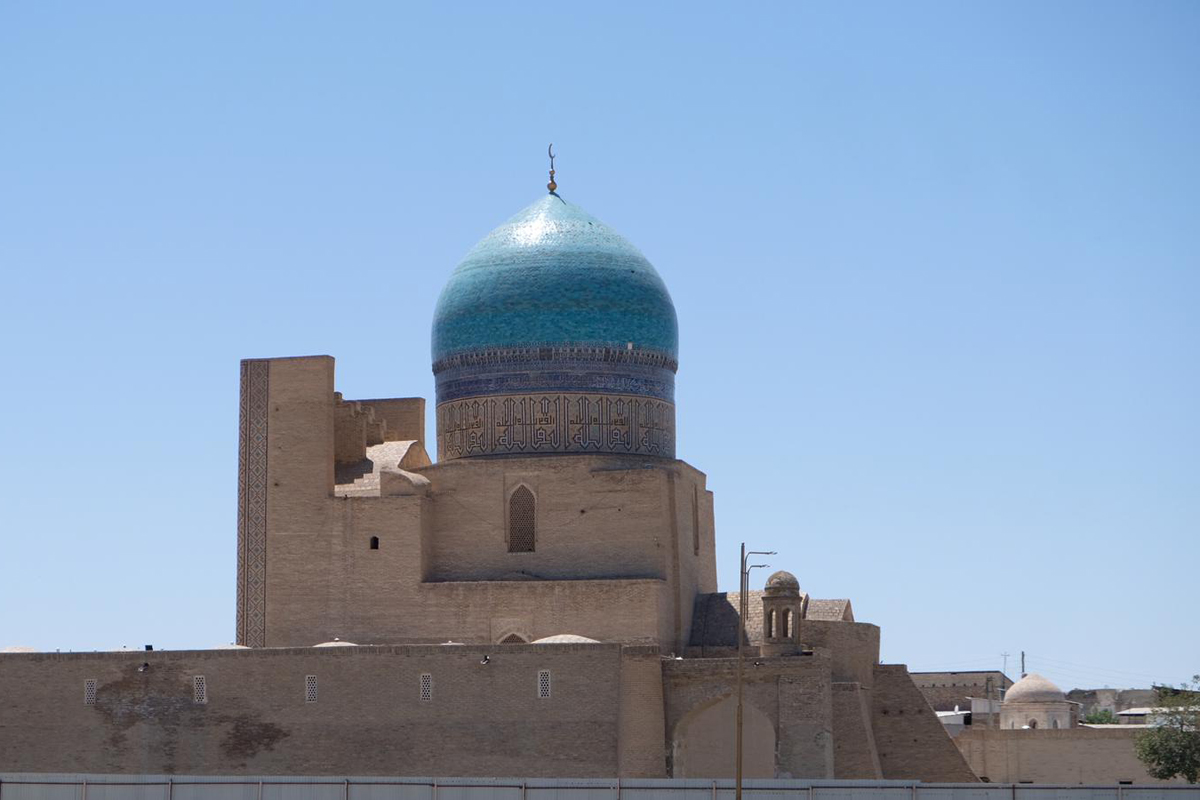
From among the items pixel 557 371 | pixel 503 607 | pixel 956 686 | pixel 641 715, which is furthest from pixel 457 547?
pixel 956 686

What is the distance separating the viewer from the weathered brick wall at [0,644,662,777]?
2653 centimetres

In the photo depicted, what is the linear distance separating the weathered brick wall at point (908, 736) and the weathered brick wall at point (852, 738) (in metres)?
0.79

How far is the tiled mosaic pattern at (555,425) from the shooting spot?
98.1 feet

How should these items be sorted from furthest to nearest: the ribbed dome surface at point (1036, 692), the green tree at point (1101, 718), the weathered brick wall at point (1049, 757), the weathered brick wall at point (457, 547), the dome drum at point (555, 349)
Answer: the green tree at point (1101, 718)
the ribbed dome surface at point (1036, 692)
the weathered brick wall at point (1049, 757)
the dome drum at point (555, 349)
the weathered brick wall at point (457, 547)

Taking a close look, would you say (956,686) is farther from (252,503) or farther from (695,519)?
(252,503)

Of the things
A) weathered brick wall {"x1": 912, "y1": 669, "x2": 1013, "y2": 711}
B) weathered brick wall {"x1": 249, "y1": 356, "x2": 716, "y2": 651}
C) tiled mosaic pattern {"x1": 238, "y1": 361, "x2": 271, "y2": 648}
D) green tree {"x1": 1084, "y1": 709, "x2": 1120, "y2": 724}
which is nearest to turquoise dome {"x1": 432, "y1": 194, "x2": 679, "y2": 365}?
weathered brick wall {"x1": 249, "y1": 356, "x2": 716, "y2": 651}

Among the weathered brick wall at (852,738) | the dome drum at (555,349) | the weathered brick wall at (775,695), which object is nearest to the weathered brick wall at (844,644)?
the weathered brick wall at (852,738)

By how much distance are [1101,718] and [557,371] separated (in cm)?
2072

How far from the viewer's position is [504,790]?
23.0 meters

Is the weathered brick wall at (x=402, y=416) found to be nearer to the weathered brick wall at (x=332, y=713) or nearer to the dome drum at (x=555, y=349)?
the dome drum at (x=555, y=349)

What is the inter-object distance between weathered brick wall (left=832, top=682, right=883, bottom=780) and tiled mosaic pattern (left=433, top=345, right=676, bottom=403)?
545 centimetres

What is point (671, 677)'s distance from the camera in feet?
88.5

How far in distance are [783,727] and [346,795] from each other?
247 inches

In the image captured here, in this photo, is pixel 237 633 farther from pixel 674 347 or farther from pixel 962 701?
pixel 962 701
